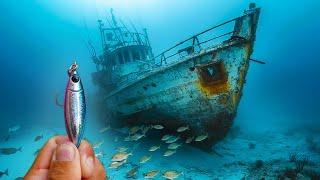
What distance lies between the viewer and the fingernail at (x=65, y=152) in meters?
1.13

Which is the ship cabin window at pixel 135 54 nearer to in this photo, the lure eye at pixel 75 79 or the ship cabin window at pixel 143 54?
the ship cabin window at pixel 143 54

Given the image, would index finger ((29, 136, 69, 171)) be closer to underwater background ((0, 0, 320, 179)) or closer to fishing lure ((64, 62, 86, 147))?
fishing lure ((64, 62, 86, 147))

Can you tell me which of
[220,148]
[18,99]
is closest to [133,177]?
[220,148]

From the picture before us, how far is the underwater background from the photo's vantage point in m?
12.2

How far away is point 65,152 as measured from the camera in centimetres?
114

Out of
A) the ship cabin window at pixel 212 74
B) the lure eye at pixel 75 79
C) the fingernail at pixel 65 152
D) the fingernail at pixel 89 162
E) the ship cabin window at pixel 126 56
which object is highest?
the ship cabin window at pixel 126 56

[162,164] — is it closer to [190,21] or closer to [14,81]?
[14,81]

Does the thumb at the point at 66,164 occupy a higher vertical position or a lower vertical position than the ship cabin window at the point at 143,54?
lower

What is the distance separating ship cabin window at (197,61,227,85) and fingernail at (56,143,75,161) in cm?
924

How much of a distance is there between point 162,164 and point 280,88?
9251 cm

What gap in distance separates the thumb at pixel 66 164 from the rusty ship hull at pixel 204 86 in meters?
9.19

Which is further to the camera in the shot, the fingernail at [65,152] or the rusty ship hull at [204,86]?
the rusty ship hull at [204,86]

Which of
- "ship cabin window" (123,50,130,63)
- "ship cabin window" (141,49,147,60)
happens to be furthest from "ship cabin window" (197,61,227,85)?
"ship cabin window" (123,50,130,63)

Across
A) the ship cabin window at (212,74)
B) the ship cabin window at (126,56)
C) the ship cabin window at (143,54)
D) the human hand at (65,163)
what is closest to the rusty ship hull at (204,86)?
the ship cabin window at (212,74)
